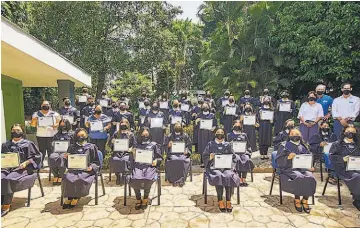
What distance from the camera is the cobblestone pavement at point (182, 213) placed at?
5672mm

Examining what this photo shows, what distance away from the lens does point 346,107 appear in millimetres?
8477

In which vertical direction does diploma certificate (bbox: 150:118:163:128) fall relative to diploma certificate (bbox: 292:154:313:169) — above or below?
above

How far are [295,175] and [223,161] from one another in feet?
5.32

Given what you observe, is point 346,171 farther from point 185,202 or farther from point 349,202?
point 185,202

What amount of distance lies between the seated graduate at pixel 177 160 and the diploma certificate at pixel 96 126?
2.18m

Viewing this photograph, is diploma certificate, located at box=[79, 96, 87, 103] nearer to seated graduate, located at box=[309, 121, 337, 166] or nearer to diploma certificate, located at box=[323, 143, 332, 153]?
seated graduate, located at box=[309, 121, 337, 166]

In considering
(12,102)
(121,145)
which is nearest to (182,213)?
(121,145)

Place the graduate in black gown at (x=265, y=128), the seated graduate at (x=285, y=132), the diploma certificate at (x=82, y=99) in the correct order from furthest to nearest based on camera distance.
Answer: the diploma certificate at (x=82, y=99)
the graduate in black gown at (x=265, y=128)
the seated graduate at (x=285, y=132)

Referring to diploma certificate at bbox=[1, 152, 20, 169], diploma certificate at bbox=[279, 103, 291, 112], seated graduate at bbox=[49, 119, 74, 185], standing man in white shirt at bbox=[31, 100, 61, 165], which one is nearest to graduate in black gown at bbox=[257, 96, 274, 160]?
diploma certificate at bbox=[279, 103, 291, 112]

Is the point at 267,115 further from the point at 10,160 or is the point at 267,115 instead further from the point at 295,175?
the point at 10,160

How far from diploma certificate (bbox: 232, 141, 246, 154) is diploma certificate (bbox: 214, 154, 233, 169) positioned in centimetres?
93

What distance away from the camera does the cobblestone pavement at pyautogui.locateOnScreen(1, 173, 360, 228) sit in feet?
18.6

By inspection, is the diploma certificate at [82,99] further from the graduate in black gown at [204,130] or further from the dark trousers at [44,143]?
the graduate in black gown at [204,130]

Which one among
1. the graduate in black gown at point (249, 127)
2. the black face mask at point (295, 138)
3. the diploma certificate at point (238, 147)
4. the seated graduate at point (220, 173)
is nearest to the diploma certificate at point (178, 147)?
the seated graduate at point (220, 173)
